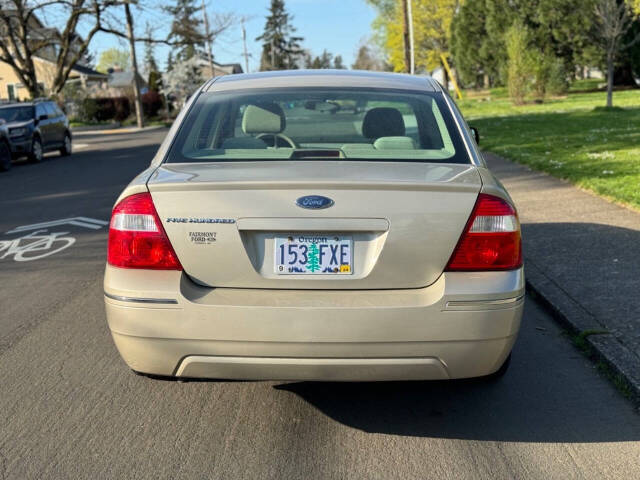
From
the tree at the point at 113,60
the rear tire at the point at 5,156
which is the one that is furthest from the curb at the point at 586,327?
the tree at the point at 113,60

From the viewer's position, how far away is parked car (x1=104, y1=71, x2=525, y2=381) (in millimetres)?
3381

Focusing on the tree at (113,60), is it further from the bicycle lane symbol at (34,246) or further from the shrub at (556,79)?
the bicycle lane symbol at (34,246)

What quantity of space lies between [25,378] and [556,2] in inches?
1695

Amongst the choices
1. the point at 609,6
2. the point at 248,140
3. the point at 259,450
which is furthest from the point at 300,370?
the point at 609,6

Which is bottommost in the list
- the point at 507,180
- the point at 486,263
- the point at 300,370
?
the point at 507,180

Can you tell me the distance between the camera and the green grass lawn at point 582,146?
11.0 metres

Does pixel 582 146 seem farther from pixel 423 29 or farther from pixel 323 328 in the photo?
pixel 423 29

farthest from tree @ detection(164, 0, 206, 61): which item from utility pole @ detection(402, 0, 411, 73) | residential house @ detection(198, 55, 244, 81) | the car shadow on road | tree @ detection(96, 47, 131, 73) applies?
tree @ detection(96, 47, 131, 73)

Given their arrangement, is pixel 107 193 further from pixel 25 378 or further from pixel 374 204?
pixel 374 204

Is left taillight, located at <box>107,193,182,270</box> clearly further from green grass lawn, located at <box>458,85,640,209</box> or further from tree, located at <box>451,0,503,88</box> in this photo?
tree, located at <box>451,0,503,88</box>

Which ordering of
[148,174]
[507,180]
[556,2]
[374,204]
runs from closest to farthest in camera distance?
1. [374,204]
2. [148,174]
3. [507,180]
4. [556,2]

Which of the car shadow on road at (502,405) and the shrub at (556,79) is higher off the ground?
the car shadow on road at (502,405)

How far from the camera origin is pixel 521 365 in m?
4.69

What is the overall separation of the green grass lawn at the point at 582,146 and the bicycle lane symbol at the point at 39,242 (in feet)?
21.0
